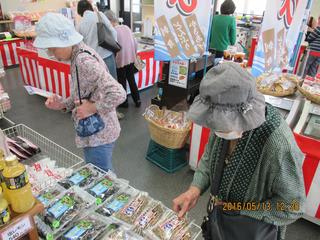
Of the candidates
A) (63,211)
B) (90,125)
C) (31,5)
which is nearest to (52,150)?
(90,125)

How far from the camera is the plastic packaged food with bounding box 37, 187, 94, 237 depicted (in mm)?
1189

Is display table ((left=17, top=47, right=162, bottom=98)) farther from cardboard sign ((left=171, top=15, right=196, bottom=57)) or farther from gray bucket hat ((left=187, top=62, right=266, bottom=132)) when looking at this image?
gray bucket hat ((left=187, top=62, right=266, bottom=132))

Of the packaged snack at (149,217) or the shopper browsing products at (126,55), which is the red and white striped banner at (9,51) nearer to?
the shopper browsing products at (126,55)

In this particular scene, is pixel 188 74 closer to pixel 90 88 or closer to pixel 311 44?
pixel 90 88

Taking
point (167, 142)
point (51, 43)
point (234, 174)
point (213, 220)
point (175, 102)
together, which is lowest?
point (167, 142)

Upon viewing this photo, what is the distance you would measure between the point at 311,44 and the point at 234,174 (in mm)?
5069

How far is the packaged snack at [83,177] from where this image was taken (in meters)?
1.44

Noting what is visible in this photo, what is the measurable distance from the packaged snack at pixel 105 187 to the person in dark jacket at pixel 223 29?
144 inches

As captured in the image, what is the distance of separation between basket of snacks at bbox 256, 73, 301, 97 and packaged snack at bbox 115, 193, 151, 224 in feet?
5.42

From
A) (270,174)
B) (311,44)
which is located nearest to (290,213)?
(270,174)

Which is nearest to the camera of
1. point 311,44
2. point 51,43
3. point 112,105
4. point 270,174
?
point 270,174

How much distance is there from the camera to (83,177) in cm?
149

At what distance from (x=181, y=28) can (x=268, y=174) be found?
1664 mm

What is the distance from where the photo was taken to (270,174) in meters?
1.03
